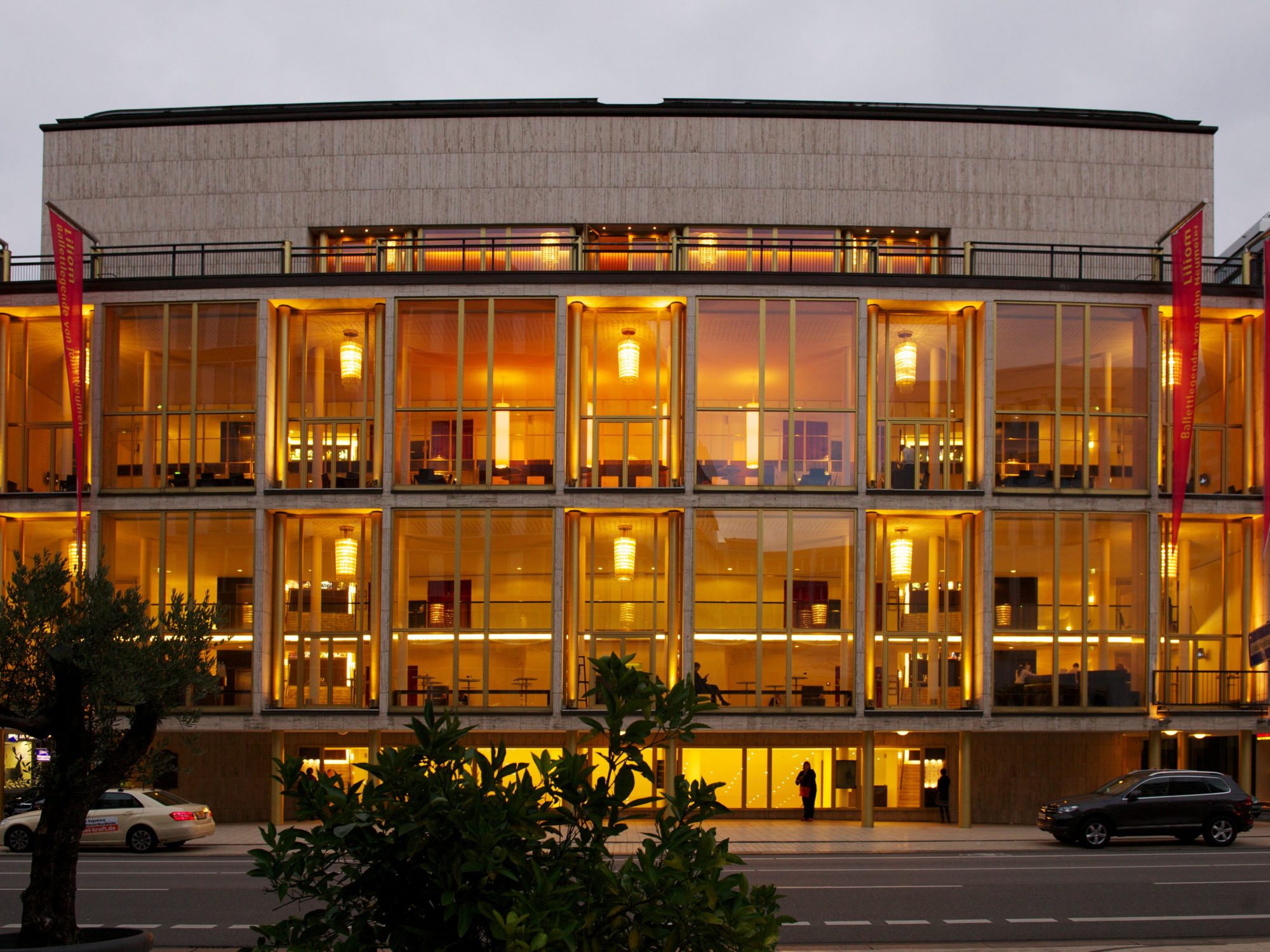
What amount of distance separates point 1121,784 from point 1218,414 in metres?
10.8

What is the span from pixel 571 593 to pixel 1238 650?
16.6m

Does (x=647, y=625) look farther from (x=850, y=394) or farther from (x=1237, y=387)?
(x=1237, y=387)

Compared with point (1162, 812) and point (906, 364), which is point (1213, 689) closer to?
point (1162, 812)

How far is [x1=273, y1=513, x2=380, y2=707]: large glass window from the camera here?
29.9 meters

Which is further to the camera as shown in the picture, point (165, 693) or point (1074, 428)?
point (1074, 428)

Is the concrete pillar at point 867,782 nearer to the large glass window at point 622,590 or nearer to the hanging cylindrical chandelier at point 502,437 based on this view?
the large glass window at point 622,590

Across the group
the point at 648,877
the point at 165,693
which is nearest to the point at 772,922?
the point at 648,877

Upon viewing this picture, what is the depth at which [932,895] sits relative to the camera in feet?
58.1

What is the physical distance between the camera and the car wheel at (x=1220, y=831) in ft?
80.7

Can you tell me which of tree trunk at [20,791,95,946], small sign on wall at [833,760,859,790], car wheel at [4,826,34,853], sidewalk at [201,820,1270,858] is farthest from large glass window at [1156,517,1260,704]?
car wheel at [4,826,34,853]

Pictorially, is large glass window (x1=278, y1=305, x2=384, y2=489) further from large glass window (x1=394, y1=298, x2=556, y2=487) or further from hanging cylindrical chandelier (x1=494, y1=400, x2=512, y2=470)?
hanging cylindrical chandelier (x1=494, y1=400, x2=512, y2=470)

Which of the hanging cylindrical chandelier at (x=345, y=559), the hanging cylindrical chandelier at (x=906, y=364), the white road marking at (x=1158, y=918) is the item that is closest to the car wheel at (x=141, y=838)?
the hanging cylindrical chandelier at (x=345, y=559)

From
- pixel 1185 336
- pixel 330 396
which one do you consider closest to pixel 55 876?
pixel 330 396

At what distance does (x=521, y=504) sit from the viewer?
30.0 metres
